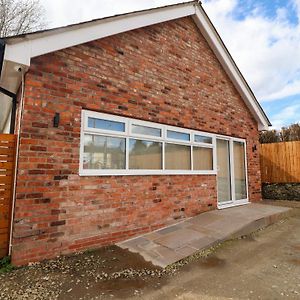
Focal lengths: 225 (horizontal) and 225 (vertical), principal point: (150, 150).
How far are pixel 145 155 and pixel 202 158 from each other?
2295 mm

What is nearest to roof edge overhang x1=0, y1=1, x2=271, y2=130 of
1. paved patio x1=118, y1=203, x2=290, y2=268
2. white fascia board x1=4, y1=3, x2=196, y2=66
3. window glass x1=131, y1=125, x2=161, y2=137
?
white fascia board x1=4, y1=3, x2=196, y2=66

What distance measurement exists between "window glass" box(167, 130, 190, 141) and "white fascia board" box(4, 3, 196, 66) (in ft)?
8.81

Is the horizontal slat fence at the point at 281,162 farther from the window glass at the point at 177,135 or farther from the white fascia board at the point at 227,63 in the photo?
the window glass at the point at 177,135

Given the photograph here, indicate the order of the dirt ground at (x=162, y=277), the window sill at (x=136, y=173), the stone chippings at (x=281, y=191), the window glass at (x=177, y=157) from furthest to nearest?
the stone chippings at (x=281, y=191)
the window glass at (x=177, y=157)
the window sill at (x=136, y=173)
the dirt ground at (x=162, y=277)

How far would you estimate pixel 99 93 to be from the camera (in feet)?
15.4

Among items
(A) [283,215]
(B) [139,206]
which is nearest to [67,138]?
(B) [139,206]

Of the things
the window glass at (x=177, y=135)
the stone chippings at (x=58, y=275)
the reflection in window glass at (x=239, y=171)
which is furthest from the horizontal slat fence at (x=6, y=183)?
the reflection in window glass at (x=239, y=171)

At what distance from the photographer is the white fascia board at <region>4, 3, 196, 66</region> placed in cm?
365

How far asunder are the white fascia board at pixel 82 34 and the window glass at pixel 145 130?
6.70ft

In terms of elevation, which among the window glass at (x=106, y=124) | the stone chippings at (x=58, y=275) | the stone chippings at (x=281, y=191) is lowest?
the stone chippings at (x=58, y=275)

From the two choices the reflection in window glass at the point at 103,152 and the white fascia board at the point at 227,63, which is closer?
the reflection in window glass at the point at 103,152

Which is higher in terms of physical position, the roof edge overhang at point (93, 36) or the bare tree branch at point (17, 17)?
the bare tree branch at point (17, 17)

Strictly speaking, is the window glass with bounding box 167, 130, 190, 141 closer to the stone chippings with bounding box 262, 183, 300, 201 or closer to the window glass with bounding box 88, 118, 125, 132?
the window glass with bounding box 88, 118, 125, 132

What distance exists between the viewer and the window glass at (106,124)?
4.57m
